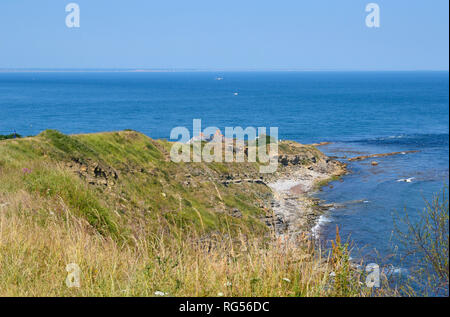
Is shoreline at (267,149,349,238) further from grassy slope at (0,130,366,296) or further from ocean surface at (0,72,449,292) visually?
grassy slope at (0,130,366,296)

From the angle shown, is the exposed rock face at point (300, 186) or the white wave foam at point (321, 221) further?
the exposed rock face at point (300, 186)

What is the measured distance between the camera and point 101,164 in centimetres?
2850

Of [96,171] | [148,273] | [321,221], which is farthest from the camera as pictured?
[321,221]

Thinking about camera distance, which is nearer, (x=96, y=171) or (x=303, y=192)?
(x=96, y=171)

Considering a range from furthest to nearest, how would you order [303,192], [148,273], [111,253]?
[303,192] → [111,253] → [148,273]

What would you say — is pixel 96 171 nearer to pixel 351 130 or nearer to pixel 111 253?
pixel 111 253

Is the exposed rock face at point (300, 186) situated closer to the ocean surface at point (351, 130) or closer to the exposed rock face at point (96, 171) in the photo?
the ocean surface at point (351, 130)

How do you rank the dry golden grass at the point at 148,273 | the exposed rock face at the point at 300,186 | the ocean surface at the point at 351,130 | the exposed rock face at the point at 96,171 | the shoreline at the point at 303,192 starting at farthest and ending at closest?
the exposed rock face at the point at 300,186 < the ocean surface at the point at 351,130 < the shoreline at the point at 303,192 < the exposed rock face at the point at 96,171 < the dry golden grass at the point at 148,273

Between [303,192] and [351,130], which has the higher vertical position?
[351,130]

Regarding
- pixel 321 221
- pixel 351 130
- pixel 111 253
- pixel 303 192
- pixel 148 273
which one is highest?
pixel 148 273

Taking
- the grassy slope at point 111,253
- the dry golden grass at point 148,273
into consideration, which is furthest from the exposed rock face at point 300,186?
the dry golden grass at point 148,273

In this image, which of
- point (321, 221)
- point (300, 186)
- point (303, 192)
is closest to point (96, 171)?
point (321, 221)
